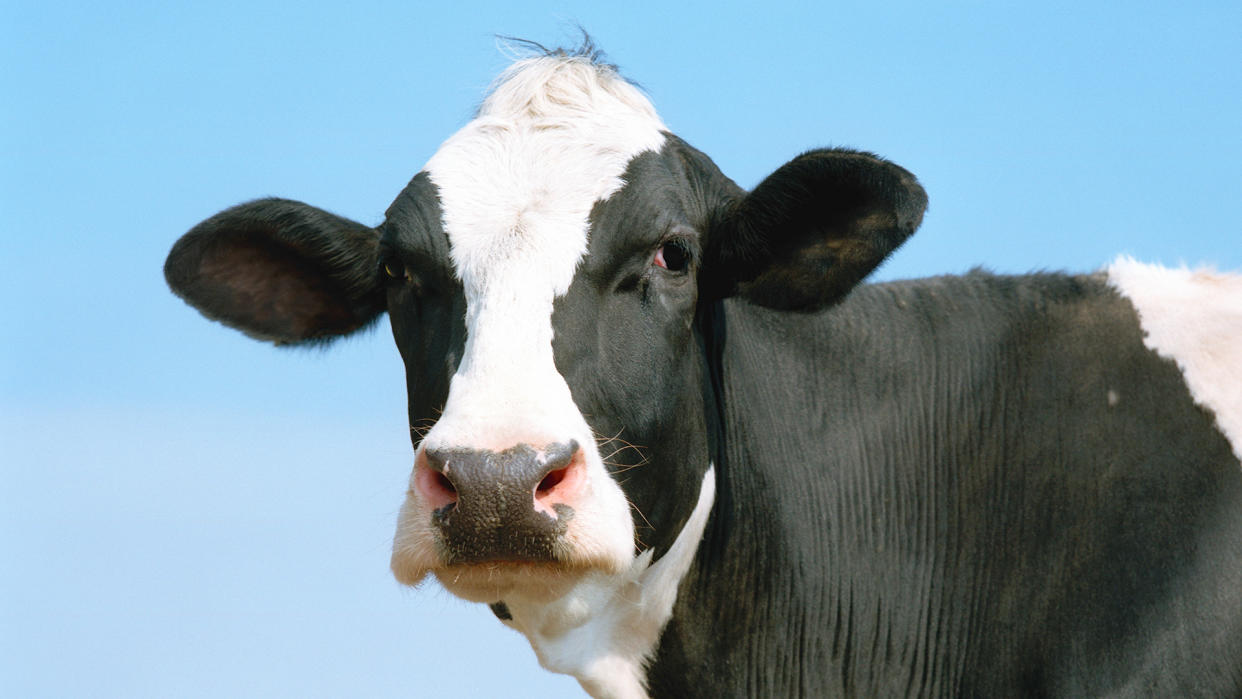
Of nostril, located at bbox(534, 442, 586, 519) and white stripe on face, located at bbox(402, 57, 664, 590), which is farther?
white stripe on face, located at bbox(402, 57, 664, 590)

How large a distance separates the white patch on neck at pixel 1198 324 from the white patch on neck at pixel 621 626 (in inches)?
84.4

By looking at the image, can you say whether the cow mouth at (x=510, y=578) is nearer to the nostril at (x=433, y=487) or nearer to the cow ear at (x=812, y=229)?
the nostril at (x=433, y=487)

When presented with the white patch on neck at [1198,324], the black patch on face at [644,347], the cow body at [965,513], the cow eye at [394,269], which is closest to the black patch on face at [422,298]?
the cow eye at [394,269]

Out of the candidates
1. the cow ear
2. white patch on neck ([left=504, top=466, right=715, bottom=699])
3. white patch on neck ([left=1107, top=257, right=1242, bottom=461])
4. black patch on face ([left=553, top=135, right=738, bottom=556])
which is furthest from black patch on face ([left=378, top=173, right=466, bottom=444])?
white patch on neck ([left=1107, top=257, right=1242, bottom=461])

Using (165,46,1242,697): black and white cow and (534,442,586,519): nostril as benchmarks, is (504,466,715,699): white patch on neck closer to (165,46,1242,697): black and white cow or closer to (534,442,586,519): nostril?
(165,46,1242,697): black and white cow

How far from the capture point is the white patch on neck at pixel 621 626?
550cm

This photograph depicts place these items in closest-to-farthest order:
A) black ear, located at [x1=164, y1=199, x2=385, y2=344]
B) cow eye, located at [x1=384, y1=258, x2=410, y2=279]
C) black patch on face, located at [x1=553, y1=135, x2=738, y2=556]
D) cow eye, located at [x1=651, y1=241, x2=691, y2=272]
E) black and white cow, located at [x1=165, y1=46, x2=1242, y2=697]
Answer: black patch on face, located at [x1=553, y1=135, x2=738, y2=556] → black and white cow, located at [x1=165, y1=46, x2=1242, y2=697] → cow eye, located at [x1=651, y1=241, x2=691, y2=272] → cow eye, located at [x1=384, y1=258, x2=410, y2=279] → black ear, located at [x1=164, y1=199, x2=385, y2=344]

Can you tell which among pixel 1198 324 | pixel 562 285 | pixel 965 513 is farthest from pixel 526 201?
pixel 1198 324

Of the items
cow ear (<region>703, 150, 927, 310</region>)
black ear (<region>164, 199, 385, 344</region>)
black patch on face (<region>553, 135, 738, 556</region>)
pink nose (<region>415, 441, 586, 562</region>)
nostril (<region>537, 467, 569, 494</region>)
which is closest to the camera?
pink nose (<region>415, 441, 586, 562</region>)

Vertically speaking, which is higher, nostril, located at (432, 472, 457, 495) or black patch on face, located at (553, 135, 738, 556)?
black patch on face, located at (553, 135, 738, 556)

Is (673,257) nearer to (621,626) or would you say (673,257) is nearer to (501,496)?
(501,496)

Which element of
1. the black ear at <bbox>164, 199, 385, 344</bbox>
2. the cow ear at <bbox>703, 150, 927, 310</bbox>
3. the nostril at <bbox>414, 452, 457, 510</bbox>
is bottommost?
the nostril at <bbox>414, 452, 457, 510</bbox>

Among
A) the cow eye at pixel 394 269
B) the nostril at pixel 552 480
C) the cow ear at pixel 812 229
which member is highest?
the cow ear at pixel 812 229

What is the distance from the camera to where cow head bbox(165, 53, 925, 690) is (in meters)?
4.42
